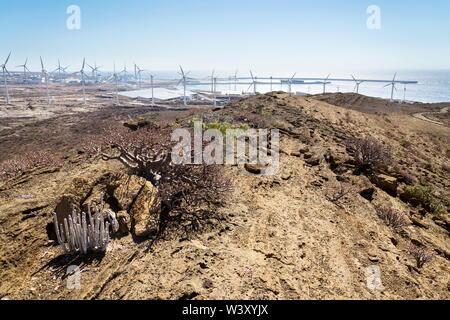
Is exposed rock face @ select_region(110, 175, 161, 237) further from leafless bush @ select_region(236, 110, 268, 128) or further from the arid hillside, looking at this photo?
leafless bush @ select_region(236, 110, 268, 128)

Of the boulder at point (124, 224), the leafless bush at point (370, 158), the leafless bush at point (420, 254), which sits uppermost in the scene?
the leafless bush at point (370, 158)

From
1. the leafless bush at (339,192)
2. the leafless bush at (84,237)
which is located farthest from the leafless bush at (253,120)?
the leafless bush at (84,237)

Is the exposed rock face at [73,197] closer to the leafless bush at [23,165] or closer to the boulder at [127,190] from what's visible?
the boulder at [127,190]

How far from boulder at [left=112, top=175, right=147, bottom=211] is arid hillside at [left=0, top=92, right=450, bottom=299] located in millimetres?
28

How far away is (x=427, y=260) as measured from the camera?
661 cm

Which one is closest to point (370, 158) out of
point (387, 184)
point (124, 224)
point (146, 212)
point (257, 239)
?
point (387, 184)

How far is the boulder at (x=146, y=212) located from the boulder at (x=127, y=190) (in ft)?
0.56

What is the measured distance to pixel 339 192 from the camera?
357 inches

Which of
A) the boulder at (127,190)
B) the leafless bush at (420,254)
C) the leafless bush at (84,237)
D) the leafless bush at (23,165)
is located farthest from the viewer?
the leafless bush at (23,165)

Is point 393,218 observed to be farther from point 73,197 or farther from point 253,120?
point 253,120

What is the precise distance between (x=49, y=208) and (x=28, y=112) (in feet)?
253

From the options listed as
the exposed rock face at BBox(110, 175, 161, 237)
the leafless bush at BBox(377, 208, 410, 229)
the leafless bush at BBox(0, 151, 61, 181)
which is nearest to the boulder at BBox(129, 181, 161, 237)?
the exposed rock face at BBox(110, 175, 161, 237)

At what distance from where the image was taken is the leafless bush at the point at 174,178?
22.6 ft
